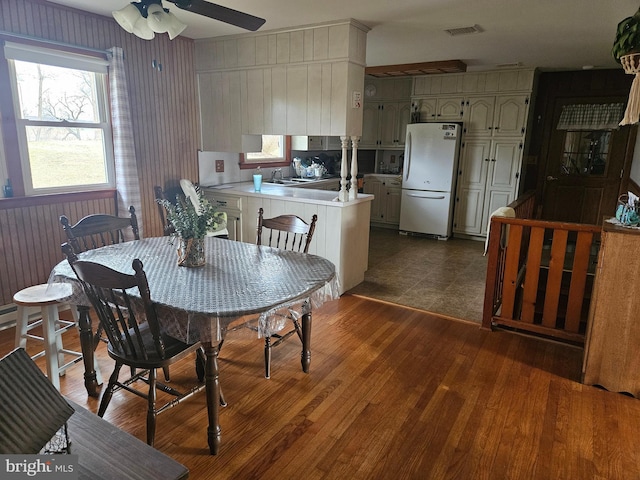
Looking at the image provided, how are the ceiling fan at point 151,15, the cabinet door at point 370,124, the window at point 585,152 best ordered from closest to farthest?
the ceiling fan at point 151,15, the window at point 585,152, the cabinet door at point 370,124

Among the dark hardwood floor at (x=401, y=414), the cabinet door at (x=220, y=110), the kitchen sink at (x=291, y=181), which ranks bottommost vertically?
the dark hardwood floor at (x=401, y=414)

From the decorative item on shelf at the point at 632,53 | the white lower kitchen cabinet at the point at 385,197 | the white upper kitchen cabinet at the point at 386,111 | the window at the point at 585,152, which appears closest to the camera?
the decorative item on shelf at the point at 632,53

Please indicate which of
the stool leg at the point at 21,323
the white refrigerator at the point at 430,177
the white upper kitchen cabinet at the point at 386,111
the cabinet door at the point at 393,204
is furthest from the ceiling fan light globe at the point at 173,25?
the cabinet door at the point at 393,204

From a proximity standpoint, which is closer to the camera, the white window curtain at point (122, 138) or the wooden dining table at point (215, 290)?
the wooden dining table at point (215, 290)

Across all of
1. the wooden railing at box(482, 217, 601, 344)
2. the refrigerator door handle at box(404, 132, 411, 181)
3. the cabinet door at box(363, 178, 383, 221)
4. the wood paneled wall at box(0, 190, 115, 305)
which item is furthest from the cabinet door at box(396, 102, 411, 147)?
the wood paneled wall at box(0, 190, 115, 305)

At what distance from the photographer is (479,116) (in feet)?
19.8

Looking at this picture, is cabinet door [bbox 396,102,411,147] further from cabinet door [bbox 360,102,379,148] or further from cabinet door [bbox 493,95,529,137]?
cabinet door [bbox 493,95,529,137]

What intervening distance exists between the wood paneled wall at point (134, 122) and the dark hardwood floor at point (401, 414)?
0.68 meters

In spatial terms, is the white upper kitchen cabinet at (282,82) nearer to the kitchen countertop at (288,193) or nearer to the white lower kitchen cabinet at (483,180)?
the kitchen countertop at (288,193)

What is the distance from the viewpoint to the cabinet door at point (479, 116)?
595cm

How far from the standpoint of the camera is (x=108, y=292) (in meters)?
1.93

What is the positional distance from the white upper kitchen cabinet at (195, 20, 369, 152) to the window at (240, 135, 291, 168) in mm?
865

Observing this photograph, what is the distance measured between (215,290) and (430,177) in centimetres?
489

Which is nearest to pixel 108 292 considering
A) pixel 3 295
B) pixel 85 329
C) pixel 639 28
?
pixel 85 329
